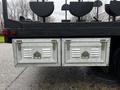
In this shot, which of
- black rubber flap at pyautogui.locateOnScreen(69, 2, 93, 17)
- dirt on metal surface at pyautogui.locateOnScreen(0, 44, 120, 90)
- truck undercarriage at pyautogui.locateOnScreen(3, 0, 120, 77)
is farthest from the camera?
black rubber flap at pyautogui.locateOnScreen(69, 2, 93, 17)

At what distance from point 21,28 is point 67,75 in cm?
161

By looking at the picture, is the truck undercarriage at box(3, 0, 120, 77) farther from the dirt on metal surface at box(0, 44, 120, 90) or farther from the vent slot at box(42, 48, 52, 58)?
the dirt on metal surface at box(0, 44, 120, 90)

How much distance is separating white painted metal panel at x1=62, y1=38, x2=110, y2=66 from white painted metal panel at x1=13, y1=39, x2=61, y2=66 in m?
0.14

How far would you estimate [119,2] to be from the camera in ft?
A: 13.4

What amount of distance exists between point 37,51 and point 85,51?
855mm

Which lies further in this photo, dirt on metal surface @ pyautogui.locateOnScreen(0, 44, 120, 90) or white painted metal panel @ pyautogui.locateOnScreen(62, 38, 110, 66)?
dirt on metal surface @ pyautogui.locateOnScreen(0, 44, 120, 90)

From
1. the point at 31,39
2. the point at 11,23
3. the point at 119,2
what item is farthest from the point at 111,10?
the point at 11,23

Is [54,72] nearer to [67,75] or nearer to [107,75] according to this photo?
[67,75]

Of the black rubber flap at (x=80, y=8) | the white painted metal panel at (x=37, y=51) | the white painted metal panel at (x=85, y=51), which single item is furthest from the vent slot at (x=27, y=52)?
the black rubber flap at (x=80, y=8)

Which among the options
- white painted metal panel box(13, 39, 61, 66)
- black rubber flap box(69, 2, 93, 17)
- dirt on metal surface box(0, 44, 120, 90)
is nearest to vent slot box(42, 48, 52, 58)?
white painted metal panel box(13, 39, 61, 66)

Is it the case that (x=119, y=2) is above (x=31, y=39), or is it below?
above

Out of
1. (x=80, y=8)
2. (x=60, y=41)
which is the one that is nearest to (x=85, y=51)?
(x=60, y=41)

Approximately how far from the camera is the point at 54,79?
14.9ft

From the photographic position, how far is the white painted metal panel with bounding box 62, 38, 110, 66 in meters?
3.85
